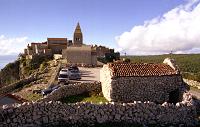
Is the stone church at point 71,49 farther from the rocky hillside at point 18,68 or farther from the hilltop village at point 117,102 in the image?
the hilltop village at point 117,102

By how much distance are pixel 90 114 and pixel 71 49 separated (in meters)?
69.5

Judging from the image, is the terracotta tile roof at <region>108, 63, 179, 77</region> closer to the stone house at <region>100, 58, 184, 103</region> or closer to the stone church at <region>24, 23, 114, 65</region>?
the stone house at <region>100, 58, 184, 103</region>

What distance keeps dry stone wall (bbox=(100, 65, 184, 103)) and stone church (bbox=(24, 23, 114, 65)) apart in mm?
58879

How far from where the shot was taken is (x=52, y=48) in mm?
117250

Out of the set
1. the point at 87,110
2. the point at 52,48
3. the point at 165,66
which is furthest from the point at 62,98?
the point at 52,48

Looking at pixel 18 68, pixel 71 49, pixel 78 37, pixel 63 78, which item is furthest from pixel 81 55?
pixel 63 78

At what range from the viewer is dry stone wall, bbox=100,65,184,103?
31047mm

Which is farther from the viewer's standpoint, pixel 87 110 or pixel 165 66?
pixel 165 66

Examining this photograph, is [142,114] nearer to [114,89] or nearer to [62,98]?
[114,89]

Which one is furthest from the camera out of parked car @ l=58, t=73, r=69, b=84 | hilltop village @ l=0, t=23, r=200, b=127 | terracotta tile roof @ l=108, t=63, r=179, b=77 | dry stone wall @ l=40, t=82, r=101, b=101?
parked car @ l=58, t=73, r=69, b=84

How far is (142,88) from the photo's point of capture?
31.4 metres

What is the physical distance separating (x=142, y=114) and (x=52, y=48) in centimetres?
9459

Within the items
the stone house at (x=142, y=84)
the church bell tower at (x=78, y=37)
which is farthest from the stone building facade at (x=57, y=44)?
the stone house at (x=142, y=84)

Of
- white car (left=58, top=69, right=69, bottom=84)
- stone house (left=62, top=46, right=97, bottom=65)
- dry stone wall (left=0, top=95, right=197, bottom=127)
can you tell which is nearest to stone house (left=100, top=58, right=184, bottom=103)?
dry stone wall (left=0, top=95, right=197, bottom=127)
